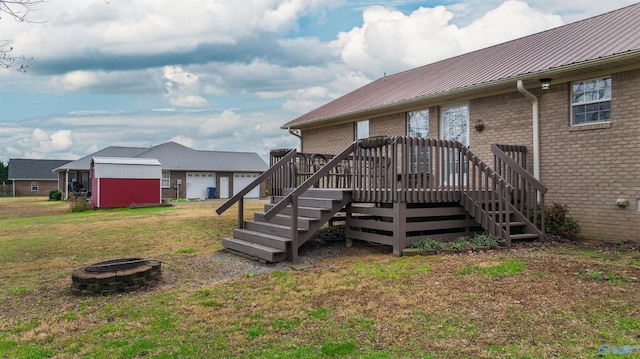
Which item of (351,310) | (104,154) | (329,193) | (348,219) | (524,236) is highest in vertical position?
(104,154)

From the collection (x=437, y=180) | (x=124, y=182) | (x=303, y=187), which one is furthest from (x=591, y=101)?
Answer: (x=124, y=182)

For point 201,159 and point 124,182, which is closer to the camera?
point 124,182

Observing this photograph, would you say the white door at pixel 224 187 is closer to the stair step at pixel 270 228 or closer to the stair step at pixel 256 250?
the stair step at pixel 270 228

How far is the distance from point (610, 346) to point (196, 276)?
16.7 feet

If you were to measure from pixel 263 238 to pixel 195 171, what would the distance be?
27.7 meters

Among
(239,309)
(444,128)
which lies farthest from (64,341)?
(444,128)

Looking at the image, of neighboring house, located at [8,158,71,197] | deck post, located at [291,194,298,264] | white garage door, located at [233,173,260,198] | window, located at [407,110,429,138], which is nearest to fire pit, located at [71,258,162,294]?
deck post, located at [291,194,298,264]

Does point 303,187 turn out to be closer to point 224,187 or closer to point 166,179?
point 166,179

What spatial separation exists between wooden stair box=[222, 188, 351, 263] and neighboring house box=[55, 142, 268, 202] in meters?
25.9

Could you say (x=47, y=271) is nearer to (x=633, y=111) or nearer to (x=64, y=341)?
(x=64, y=341)

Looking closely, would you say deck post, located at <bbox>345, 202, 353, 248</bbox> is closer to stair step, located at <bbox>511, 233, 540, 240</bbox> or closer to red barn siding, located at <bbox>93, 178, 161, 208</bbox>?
stair step, located at <bbox>511, 233, 540, 240</bbox>

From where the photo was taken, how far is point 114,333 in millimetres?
4191

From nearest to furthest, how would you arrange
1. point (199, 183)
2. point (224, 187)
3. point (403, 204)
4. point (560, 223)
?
point (403, 204) → point (560, 223) → point (199, 183) → point (224, 187)

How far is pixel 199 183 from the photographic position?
34.5 m
